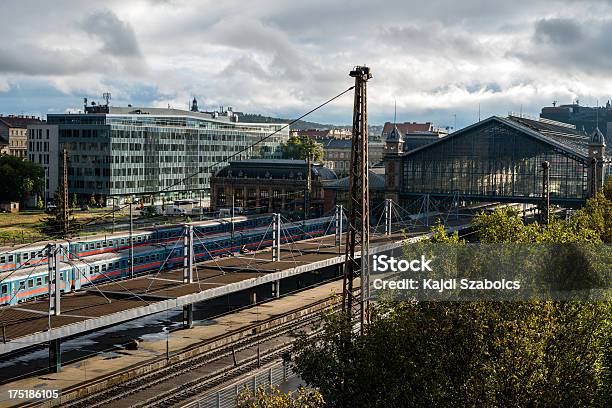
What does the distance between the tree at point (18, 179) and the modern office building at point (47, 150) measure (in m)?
13.8

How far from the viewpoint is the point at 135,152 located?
13850 cm

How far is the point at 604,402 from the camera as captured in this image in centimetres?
2448

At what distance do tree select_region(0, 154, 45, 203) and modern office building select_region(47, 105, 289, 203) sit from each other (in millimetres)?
10467

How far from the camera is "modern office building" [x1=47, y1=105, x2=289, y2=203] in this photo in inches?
5271

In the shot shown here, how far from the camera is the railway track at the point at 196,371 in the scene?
38.1 m

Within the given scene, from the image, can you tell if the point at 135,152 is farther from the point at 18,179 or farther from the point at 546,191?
the point at 546,191

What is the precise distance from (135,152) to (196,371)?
328 ft

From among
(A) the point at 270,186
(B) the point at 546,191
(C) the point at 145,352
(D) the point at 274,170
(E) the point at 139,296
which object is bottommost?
(C) the point at 145,352

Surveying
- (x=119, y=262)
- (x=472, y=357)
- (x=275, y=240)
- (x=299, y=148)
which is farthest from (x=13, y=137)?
(x=472, y=357)

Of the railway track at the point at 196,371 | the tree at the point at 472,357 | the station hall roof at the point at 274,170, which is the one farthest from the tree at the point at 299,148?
the tree at the point at 472,357

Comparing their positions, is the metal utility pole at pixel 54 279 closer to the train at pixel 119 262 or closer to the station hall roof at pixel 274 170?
the train at pixel 119 262

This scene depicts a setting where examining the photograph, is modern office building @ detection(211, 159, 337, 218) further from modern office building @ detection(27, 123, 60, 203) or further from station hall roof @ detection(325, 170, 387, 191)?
modern office building @ detection(27, 123, 60, 203)

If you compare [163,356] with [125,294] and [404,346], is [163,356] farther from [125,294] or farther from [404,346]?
[404,346]

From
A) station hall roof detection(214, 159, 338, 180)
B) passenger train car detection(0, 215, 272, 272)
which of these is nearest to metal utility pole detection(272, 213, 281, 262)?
passenger train car detection(0, 215, 272, 272)
